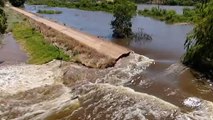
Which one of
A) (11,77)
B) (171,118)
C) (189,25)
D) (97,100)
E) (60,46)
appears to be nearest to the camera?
(171,118)

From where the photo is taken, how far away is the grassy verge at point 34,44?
30628 mm

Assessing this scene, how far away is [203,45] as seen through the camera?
2600 centimetres

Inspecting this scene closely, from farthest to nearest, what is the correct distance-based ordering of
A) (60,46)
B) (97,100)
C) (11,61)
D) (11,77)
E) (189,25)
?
(189,25) < (60,46) < (11,61) < (11,77) < (97,100)

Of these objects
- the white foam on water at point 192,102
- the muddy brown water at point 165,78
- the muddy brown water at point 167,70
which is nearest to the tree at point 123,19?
the muddy brown water at point 167,70

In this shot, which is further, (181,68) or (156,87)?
(181,68)

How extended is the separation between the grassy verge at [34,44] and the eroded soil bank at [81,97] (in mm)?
2823

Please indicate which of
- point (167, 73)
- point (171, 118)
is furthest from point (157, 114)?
point (167, 73)

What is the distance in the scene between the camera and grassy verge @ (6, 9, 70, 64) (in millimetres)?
30628

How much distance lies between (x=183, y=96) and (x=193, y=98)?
0.67 metres

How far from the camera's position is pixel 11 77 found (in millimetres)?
25469

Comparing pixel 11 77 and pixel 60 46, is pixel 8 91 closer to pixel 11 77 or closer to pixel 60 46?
pixel 11 77

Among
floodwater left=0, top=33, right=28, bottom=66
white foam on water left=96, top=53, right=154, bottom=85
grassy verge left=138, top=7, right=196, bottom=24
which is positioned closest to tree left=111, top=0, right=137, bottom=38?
floodwater left=0, top=33, right=28, bottom=66

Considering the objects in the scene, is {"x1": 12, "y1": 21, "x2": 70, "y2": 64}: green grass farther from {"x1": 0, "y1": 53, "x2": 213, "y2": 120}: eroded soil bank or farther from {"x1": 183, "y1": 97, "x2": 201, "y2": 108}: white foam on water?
{"x1": 183, "y1": 97, "x2": 201, "y2": 108}: white foam on water

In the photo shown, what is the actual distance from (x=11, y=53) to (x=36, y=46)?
2630 millimetres
